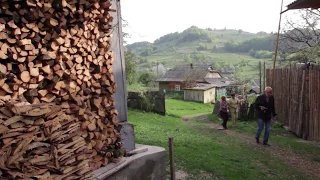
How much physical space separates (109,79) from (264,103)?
18.3ft

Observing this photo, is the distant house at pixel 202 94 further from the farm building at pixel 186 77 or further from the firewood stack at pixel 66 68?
the firewood stack at pixel 66 68

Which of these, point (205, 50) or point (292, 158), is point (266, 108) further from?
point (205, 50)

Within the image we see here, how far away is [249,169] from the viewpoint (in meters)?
6.58

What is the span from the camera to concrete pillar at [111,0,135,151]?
5067mm

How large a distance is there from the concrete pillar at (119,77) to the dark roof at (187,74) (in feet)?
120

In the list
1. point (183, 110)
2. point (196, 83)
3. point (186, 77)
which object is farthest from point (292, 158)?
point (186, 77)

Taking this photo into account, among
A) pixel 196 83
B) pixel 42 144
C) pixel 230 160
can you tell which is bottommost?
pixel 196 83

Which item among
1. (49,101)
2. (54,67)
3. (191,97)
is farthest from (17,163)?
(191,97)

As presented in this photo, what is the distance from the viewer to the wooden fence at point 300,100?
8875 millimetres

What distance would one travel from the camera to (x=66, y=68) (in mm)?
3881

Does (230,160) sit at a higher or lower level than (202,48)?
lower

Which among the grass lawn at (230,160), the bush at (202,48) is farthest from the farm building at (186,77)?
the bush at (202,48)

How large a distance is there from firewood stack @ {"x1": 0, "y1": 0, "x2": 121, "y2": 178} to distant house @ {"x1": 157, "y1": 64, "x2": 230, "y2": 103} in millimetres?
28389

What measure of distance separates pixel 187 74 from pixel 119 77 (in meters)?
38.2
